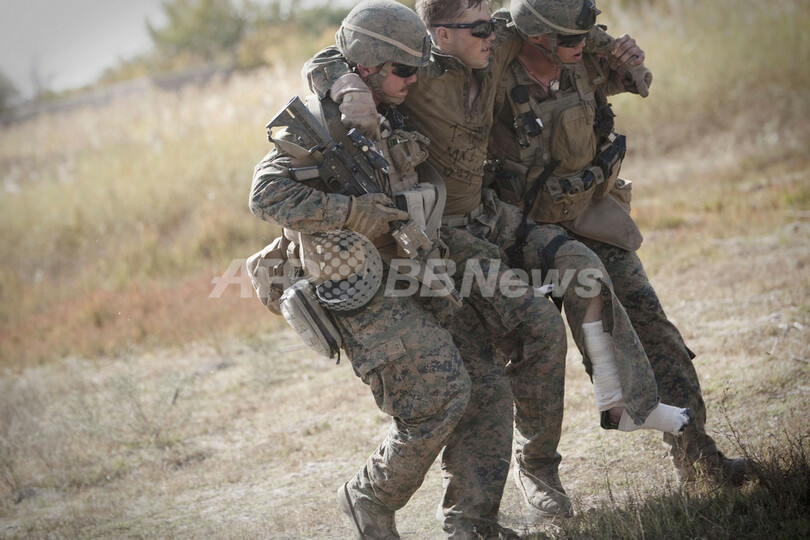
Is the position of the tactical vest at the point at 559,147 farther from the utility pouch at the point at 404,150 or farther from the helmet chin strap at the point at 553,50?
the utility pouch at the point at 404,150

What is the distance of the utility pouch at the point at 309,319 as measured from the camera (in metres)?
4.00

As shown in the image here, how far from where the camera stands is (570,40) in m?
4.39

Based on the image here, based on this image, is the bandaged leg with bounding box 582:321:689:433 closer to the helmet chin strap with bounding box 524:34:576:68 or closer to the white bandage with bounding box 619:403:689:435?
the white bandage with bounding box 619:403:689:435

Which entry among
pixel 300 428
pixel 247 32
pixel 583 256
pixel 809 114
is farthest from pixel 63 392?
pixel 247 32

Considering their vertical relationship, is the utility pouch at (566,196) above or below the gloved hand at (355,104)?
below

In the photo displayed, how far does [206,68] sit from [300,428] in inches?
859

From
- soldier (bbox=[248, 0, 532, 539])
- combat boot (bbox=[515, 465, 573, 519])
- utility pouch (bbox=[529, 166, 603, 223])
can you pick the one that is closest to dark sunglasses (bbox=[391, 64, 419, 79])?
soldier (bbox=[248, 0, 532, 539])

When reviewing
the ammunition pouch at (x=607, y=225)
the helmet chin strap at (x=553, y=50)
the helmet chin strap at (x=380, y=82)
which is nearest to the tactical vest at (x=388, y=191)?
the helmet chin strap at (x=380, y=82)

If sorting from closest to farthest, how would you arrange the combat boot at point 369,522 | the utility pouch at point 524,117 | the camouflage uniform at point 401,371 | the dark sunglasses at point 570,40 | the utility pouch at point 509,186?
the camouflage uniform at point 401,371 → the combat boot at point 369,522 → the dark sunglasses at point 570,40 → the utility pouch at point 524,117 → the utility pouch at point 509,186

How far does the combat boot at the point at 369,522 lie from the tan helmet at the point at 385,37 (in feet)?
6.81

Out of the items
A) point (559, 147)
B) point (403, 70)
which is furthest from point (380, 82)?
point (559, 147)

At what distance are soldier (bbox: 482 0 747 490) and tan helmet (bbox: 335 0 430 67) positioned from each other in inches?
27.1

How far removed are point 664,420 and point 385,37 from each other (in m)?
2.23

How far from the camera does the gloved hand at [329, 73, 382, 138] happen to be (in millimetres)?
3934
